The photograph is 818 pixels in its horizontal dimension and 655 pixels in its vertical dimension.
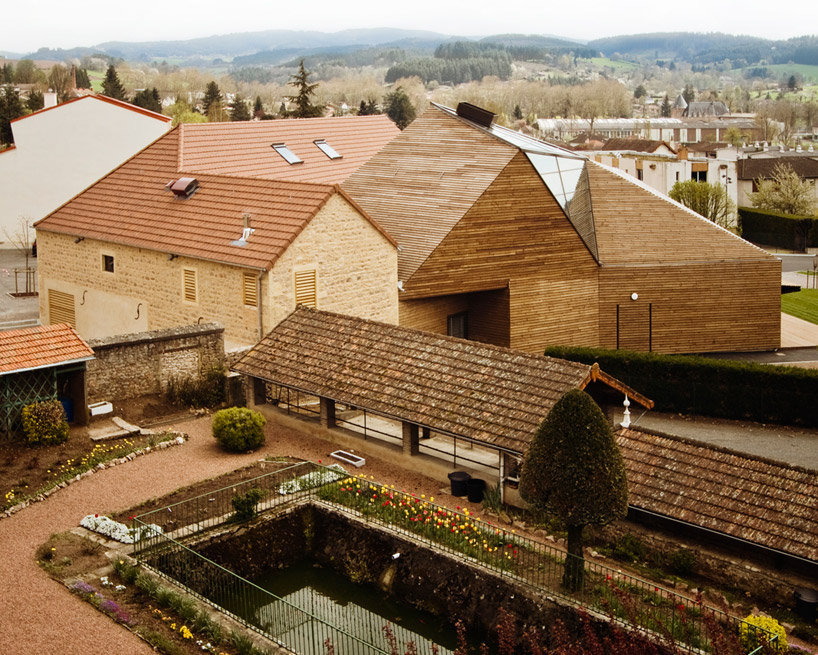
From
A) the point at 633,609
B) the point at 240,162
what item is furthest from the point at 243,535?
the point at 240,162

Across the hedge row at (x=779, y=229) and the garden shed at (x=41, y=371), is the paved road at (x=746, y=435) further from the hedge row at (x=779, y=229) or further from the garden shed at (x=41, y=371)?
the hedge row at (x=779, y=229)

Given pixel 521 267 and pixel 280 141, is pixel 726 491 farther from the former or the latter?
pixel 280 141

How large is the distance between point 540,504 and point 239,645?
206 inches

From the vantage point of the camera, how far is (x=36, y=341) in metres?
23.0

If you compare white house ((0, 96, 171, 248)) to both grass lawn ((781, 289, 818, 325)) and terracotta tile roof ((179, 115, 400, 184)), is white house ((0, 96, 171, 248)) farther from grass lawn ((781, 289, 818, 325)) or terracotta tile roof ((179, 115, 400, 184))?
grass lawn ((781, 289, 818, 325))

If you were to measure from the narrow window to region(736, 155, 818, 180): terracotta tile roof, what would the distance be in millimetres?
63576

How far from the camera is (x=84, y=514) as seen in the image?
19.0 m

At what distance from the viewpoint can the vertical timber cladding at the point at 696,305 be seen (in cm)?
3675

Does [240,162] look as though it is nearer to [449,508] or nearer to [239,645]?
[449,508]

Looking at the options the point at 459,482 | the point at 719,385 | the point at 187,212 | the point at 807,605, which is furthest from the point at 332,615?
the point at 187,212

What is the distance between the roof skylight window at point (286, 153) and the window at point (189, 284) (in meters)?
13.3

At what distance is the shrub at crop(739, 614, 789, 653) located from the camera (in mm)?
14195

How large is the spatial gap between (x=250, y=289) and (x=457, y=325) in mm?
9839

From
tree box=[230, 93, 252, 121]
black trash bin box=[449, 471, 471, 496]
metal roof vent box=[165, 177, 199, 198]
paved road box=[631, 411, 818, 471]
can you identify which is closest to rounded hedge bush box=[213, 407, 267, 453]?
black trash bin box=[449, 471, 471, 496]
